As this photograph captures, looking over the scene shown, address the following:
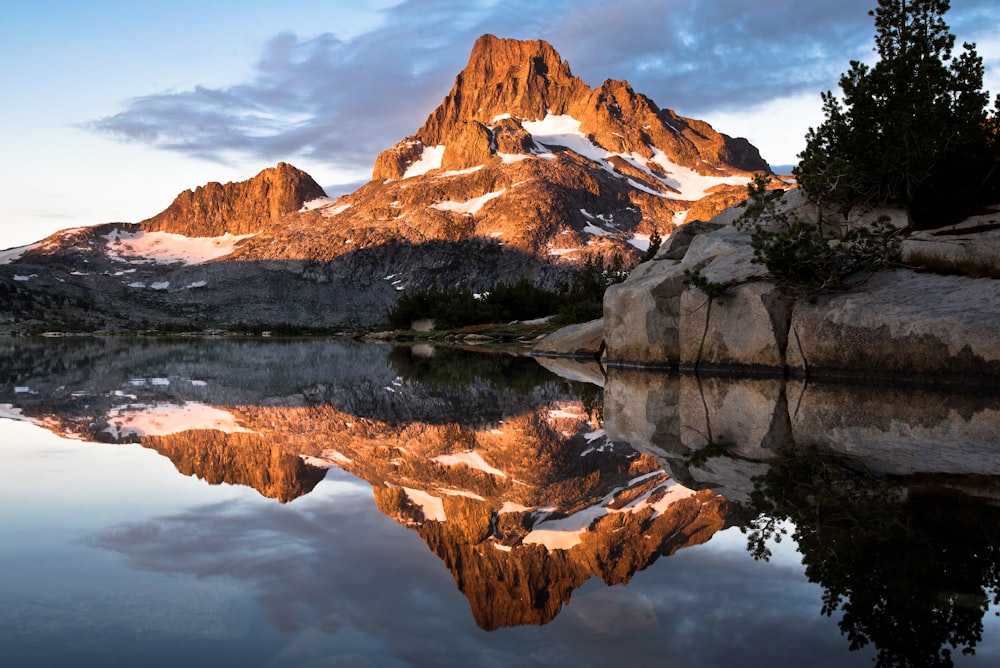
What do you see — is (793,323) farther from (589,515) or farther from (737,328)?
(589,515)

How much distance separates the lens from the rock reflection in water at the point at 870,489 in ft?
13.2

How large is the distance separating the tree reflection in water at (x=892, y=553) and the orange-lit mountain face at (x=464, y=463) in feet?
2.30

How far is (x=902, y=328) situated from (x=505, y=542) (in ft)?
49.6

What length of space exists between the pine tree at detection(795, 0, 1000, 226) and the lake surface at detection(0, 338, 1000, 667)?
39.9 feet

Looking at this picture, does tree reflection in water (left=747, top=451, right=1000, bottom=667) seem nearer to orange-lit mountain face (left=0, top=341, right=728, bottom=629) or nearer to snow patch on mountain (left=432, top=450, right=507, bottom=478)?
orange-lit mountain face (left=0, top=341, right=728, bottom=629)

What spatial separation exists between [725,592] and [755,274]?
1814 centimetres

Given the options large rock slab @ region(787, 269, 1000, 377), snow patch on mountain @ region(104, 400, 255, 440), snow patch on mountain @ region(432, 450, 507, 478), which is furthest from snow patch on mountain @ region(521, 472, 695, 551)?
large rock slab @ region(787, 269, 1000, 377)

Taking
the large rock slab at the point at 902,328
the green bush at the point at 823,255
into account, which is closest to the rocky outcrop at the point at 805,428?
the large rock slab at the point at 902,328

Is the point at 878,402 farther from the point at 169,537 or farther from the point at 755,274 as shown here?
the point at 169,537

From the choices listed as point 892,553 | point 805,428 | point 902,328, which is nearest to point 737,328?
point 902,328

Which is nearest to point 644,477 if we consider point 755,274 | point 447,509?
point 447,509

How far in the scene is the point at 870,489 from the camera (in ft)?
22.1

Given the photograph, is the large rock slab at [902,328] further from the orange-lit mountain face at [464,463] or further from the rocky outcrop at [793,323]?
the orange-lit mountain face at [464,463]

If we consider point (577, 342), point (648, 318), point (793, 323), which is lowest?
point (577, 342)
